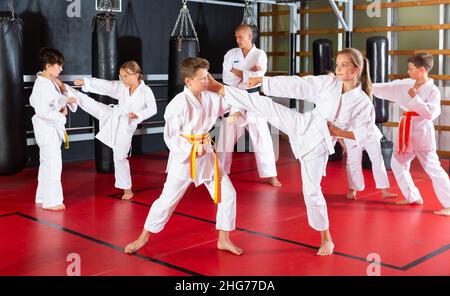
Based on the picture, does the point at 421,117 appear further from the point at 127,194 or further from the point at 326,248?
the point at 127,194

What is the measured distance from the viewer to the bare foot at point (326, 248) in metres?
3.47

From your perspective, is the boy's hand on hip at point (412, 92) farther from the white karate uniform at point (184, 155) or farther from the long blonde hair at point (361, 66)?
the white karate uniform at point (184, 155)

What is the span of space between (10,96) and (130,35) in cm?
306

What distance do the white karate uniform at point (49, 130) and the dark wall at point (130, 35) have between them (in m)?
1.90

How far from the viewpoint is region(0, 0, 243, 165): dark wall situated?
6.43 m

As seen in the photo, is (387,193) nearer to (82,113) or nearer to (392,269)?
(392,269)

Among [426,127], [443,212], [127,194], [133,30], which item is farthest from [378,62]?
[133,30]

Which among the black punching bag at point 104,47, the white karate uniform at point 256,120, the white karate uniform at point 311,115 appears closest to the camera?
the white karate uniform at point 311,115

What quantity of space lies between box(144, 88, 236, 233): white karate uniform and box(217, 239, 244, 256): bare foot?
19 cm

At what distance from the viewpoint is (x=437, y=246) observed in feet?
12.1

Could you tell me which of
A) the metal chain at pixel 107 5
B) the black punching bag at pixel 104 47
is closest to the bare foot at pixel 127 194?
the black punching bag at pixel 104 47

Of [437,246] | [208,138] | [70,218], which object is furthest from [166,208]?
[437,246]

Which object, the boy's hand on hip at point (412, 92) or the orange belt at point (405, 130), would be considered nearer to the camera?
the boy's hand on hip at point (412, 92)
